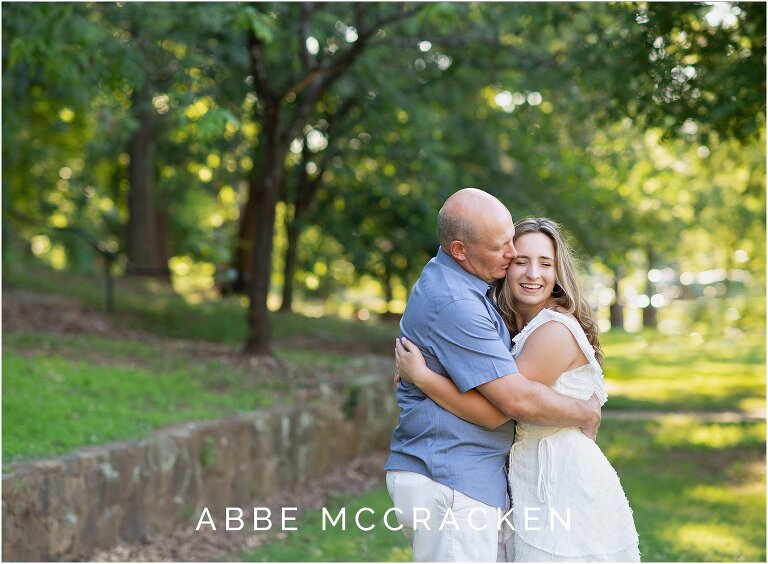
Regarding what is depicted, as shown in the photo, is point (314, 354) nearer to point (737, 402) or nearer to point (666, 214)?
point (737, 402)

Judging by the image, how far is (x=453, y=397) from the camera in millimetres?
3176

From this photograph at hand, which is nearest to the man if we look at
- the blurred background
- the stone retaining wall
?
the stone retaining wall

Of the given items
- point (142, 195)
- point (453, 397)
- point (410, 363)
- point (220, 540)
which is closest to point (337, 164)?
point (142, 195)

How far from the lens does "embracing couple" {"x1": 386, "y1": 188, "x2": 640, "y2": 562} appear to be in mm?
3164

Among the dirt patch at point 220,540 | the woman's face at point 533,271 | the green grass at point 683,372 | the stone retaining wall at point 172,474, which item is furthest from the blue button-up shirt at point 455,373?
the green grass at point 683,372

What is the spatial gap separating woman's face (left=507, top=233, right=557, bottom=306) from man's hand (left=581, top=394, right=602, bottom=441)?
422mm

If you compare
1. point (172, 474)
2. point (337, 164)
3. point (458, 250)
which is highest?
point (337, 164)

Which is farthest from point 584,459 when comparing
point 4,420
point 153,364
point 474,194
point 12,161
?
point 12,161

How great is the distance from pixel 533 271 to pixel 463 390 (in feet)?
1.90

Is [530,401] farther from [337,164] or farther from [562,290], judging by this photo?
[337,164]

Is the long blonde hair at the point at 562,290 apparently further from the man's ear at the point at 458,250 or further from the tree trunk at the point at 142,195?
the tree trunk at the point at 142,195

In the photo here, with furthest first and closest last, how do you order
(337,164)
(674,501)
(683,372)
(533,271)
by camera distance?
(683,372), (337,164), (674,501), (533,271)

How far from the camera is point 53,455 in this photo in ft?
18.5

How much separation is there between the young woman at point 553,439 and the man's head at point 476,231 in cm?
17
